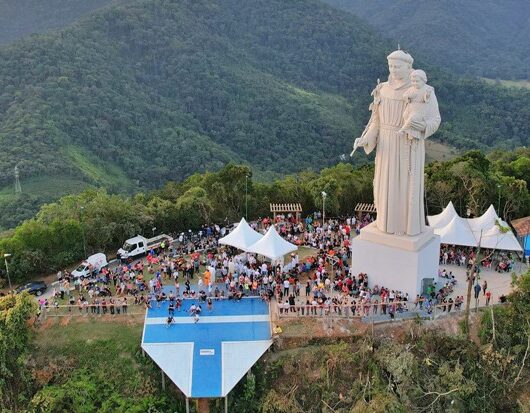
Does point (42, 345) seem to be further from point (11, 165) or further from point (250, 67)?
point (250, 67)

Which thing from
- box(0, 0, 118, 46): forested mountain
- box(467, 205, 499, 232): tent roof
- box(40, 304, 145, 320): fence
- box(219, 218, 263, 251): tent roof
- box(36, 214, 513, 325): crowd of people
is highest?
box(0, 0, 118, 46): forested mountain

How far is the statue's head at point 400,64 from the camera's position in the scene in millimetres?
25156

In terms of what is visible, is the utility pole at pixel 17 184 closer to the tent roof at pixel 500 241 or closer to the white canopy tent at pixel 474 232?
the white canopy tent at pixel 474 232

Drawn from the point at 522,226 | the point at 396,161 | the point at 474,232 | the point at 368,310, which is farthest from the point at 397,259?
the point at 522,226

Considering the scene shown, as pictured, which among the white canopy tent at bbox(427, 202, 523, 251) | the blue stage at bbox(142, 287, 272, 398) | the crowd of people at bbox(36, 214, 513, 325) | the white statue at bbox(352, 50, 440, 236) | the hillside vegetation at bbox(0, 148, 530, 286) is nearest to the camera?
the blue stage at bbox(142, 287, 272, 398)

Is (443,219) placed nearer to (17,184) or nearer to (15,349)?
(15,349)

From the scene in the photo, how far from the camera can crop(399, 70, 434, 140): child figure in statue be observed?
81.5 feet

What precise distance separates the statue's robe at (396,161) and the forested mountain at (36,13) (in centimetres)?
11676

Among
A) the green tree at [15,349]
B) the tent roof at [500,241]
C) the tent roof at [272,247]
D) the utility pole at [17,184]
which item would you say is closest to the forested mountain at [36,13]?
the utility pole at [17,184]

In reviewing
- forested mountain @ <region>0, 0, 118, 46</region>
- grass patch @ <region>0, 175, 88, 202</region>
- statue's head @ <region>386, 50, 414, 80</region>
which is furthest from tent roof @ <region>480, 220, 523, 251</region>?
forested mountain @ <region>0, 0, 118, 46</region>

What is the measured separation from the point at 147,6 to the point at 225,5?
26687 mm

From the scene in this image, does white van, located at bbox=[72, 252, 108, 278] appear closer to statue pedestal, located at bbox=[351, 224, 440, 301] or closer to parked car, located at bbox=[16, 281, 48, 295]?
parked car, located at bbox=[16, 281, 48, 295]

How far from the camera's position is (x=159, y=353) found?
23672mm

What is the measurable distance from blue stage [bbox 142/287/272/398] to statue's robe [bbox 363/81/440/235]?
22.6ft
